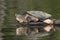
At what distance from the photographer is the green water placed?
288cm

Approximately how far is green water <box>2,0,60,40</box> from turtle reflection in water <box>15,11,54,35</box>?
0.23ft

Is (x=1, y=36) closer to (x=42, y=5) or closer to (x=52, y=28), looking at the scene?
(x=52, y=28)

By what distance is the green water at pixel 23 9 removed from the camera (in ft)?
9.46

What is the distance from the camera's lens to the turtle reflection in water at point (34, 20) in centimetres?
295

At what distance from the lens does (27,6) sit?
3.71m

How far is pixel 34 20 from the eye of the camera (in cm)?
318

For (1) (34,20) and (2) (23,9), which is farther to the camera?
(2) (23,9)

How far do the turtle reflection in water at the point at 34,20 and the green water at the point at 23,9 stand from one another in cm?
7

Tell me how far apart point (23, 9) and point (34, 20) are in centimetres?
42

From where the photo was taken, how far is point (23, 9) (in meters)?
3.56

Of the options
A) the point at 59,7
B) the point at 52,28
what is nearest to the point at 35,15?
the point at 52,28

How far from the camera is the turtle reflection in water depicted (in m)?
A: 2.95

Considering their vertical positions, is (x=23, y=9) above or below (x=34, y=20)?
above

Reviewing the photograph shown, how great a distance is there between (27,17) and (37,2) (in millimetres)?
674
